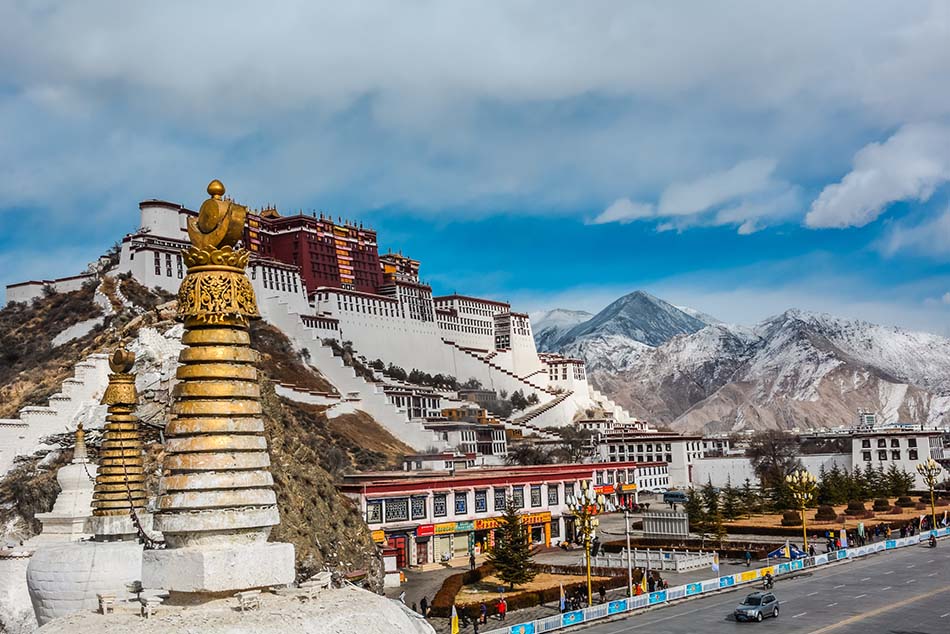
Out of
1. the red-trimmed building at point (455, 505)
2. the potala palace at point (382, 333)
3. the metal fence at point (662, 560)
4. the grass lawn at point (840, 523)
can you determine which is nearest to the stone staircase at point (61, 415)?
the potala palace at point (382, 333)

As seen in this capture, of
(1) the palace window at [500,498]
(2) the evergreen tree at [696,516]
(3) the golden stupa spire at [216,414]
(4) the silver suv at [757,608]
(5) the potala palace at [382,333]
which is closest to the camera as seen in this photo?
(3) the golden stupa spire at [216,414]

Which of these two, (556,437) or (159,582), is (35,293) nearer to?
(556,437)

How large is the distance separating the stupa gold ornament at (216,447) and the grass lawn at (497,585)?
88.3ft

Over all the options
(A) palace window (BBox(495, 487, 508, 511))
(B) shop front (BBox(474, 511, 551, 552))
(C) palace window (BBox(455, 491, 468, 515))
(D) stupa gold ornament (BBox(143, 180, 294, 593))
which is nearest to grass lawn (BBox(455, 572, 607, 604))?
(B) shop front (BBox(474, 511, 551, 552))

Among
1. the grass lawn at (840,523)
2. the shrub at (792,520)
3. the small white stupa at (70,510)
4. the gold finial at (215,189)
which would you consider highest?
the gold finial at (215,189)

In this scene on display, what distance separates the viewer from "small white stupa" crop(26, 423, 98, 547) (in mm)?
21344

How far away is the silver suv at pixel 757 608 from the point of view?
95.6 ft

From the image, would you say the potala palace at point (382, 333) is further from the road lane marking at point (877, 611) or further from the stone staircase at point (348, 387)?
the road lane marking at point (877, 611)

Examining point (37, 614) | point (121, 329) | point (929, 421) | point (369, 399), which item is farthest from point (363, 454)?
point (929, 421)

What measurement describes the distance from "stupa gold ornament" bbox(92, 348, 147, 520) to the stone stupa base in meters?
9.83

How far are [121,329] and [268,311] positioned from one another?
25263 millimetres

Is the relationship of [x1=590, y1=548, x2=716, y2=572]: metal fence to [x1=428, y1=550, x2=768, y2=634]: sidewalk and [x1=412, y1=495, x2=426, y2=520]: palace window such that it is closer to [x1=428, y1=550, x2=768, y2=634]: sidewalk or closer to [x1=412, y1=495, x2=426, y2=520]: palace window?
[x1=428, y1=550, x2=768, y2=634]: sidewalk

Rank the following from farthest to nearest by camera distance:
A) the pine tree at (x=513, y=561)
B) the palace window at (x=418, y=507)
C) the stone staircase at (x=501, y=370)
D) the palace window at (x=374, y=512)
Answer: the stone staircase at (x=501, y=370), the palace window at (x=418, y=507), the palace window at (x=374, y=512), the pine tree at (x=513, y=561)

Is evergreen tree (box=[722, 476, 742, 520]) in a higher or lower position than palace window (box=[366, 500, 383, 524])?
lower
